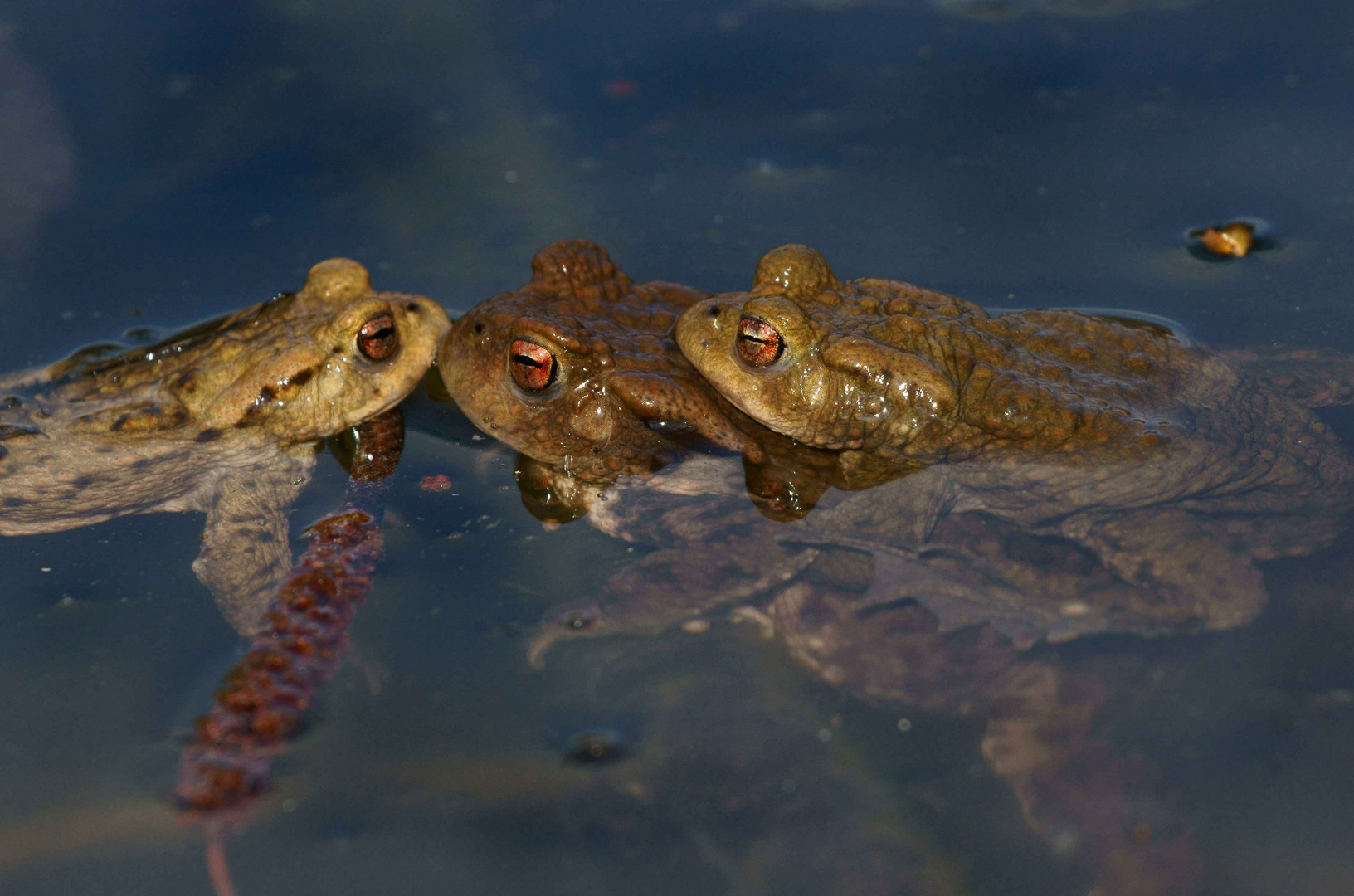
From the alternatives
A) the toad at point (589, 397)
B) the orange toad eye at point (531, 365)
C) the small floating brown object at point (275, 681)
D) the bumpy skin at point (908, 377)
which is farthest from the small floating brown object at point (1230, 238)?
the small floating brown object at point (275, 681)

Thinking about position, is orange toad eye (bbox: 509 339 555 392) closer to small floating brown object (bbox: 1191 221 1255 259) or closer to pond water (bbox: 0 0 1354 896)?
pond water (bbox: 0 0 1354 896)

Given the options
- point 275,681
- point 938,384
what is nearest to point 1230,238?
point 938,384

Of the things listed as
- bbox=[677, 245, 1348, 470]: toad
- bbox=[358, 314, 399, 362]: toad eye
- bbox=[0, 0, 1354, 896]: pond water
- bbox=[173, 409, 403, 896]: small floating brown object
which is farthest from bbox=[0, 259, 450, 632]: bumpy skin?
bbox=[677, 245, 1348, 470]: toad

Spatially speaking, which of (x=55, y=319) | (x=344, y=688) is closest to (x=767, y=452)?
(x=344, y=688)

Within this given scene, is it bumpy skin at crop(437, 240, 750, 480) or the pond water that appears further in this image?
bumpy skin at crop(437, 240, 750, 480)

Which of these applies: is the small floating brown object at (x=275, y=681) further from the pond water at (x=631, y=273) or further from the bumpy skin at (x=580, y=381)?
the bumpy skin at (x=580, y=381)

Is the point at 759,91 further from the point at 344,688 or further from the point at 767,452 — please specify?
the point at 344,688
